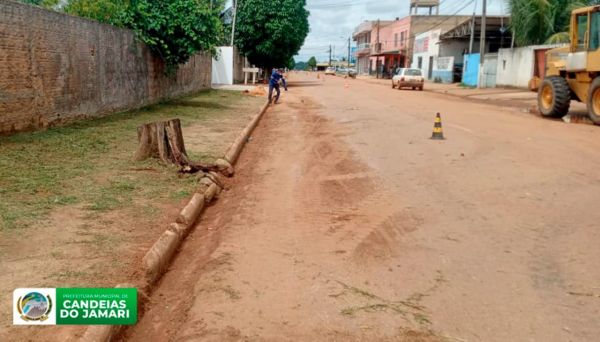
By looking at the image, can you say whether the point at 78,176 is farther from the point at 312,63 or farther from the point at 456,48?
the point at 312,63

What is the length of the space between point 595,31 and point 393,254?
1390 centimetres

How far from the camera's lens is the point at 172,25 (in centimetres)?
1794

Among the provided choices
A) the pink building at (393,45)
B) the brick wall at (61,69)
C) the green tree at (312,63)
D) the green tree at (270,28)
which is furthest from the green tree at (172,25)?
the green tree at (312,63)

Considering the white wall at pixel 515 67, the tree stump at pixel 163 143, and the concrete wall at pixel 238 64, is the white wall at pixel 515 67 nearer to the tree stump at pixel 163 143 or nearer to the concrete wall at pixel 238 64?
the concrete wall at pixel 238 64

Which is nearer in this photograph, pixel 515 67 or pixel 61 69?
pixel 61 69

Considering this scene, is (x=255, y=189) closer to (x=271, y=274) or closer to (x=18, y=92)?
(x=271, y=274)

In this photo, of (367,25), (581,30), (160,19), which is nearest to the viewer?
(581,30)

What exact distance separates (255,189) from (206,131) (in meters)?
5.68

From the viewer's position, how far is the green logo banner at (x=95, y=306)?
3.34 metres

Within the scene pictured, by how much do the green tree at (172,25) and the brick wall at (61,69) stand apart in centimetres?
61

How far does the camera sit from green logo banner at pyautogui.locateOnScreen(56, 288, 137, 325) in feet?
11.0

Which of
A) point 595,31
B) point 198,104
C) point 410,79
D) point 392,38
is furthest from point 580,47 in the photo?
point 392,38

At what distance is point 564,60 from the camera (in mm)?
17859

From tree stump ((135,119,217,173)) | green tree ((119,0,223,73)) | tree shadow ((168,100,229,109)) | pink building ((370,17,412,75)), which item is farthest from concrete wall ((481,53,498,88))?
tree stump ((135,119,217,173))
